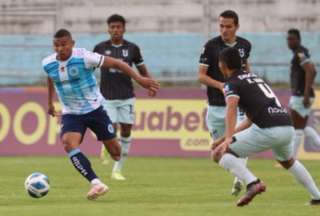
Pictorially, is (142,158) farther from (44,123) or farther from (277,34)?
(277,34)

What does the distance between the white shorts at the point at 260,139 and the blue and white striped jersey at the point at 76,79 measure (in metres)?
2.64

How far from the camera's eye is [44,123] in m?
24.8

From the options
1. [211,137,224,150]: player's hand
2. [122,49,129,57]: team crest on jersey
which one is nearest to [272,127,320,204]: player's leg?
[211,137,224,150]: player's hand

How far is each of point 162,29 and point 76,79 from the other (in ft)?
52.0

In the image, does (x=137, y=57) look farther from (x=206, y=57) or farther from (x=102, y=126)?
(x=102, y=126)

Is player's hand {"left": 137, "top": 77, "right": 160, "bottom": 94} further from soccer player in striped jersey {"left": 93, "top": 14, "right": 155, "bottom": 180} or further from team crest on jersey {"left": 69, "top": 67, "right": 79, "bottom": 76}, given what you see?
soccer player in striped jersey {"left": 93, "top": 14, "right": 155, "bottom": 180}

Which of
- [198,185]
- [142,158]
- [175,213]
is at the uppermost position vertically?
[175,213]

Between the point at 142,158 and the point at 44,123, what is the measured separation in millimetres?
2699

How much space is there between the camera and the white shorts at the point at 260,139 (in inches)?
489

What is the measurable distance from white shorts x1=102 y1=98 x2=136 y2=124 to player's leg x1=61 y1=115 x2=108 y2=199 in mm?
4603

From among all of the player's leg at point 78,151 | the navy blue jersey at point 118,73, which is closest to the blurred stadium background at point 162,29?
the navy blue jersey at point 118,73

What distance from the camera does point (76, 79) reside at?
14516 millimetres

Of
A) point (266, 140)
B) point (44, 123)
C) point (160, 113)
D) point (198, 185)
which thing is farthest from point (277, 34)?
point (266, 140)

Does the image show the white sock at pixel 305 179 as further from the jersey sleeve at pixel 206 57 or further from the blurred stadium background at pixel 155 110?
the jersey sleeve at pixel 206 57
